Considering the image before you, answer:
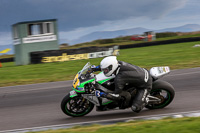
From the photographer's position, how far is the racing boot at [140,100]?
19.5 feet

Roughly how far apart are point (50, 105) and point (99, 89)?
222 cm

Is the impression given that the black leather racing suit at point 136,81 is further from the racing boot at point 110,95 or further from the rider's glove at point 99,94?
the rider's glove at point 99,94

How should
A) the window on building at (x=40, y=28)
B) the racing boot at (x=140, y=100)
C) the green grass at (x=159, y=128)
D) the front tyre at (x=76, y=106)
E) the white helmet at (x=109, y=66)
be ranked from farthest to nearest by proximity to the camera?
the window on building at (x=40, y=28) < the front tyre at (x=76, y=106) < the racing boot at (x=140, y=100) < the white helmet at (x=109, y=66) < the green grass at (x=159, y=128)

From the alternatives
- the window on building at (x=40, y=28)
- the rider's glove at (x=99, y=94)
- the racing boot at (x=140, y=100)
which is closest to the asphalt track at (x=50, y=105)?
the racing boot at (x=140, y=100)

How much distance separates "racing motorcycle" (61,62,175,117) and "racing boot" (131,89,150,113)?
11 centimetres

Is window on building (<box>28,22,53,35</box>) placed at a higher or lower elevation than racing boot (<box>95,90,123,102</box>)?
higher

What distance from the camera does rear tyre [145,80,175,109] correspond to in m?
6.23

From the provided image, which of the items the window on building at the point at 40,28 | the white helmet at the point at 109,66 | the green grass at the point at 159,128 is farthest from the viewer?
the window on building at the point at 40,28

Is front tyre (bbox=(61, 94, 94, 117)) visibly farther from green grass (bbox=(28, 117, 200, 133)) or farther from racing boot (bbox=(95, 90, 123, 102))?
green grass (bbox=(28, 117, 200, 133))

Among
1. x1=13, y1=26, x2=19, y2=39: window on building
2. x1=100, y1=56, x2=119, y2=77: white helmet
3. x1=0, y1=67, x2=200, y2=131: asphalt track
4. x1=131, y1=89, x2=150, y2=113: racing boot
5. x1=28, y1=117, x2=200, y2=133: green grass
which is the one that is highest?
x1=13, y1=26, x2=19, y2=39: window on building

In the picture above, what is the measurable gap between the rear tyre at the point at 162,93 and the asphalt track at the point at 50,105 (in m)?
0.15

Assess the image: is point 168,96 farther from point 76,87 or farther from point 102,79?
point 76,87

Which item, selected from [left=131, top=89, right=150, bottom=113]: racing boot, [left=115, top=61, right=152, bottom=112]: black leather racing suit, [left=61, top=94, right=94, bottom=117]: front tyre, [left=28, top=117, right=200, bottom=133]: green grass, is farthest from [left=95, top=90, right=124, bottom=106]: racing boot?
[left=28, top=117, right=200, bottom=133]: green grass

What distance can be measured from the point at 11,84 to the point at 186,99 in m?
7.76
